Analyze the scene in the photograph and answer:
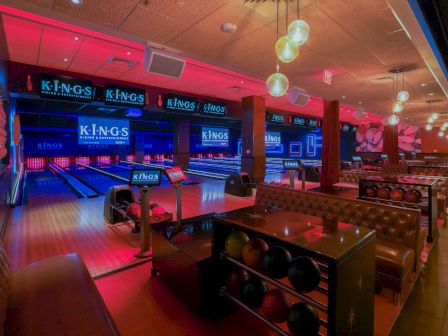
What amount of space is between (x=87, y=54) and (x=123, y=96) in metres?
1.10

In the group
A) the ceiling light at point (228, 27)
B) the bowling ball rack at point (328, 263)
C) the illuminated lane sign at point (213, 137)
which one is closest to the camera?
the bowling ball rack at point (328, 263)

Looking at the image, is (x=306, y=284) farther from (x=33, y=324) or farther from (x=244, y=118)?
(x=244, y=118)

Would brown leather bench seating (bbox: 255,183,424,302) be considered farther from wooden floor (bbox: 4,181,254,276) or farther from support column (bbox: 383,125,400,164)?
support column (bbox: 383,125,400,164)

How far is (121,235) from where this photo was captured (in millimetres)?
3535

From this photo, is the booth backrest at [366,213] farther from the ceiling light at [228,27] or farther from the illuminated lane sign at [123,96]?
the illuminated lane sign at [123,96]

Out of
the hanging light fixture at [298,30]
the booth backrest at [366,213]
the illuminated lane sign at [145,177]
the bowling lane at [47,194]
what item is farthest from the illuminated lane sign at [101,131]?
the hanging light fixture at [298,30]

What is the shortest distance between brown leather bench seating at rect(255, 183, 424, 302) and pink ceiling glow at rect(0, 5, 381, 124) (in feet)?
10.5

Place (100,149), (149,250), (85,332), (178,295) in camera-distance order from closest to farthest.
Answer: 1. (85,332)
2. (178,295)
3. (149,250)
4. (100,149)

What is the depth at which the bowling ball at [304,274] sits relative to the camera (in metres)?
1.22

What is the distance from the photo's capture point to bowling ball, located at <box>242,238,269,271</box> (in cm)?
151

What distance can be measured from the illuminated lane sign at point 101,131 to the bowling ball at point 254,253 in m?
5.68

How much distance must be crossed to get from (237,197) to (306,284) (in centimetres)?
494

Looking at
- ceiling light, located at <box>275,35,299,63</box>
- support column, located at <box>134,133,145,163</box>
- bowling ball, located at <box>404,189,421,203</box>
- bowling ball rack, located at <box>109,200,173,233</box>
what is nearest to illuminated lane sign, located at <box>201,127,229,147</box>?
bowling ball rack, located at <box>109,200,173,233</box>

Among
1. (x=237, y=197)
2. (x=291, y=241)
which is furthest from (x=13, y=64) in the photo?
(x=291, y=241)
